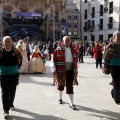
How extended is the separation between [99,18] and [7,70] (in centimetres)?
3752

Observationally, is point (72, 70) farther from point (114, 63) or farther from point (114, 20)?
point (114, 20)

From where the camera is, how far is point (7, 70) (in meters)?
5.83

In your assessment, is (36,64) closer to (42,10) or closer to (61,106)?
(61,106)

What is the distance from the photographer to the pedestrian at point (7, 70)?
228 inches

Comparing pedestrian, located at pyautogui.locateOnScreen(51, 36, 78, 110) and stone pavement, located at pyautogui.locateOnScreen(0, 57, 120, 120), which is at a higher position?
pedestrian, located at pyautogui.locateOnScreen(51, 36, 78, 110)

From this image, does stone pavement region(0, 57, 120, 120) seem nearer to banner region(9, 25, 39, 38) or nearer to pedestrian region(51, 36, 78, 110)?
pedestrian region(51, 36, 78, 110)

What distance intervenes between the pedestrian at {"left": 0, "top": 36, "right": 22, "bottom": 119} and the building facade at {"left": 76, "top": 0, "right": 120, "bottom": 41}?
33053 mm

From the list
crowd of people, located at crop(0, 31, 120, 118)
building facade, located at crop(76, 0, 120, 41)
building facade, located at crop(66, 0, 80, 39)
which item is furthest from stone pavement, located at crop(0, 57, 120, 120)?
building facade, located at crop(66, 0, 80, 39)

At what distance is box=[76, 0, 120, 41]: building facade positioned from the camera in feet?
128

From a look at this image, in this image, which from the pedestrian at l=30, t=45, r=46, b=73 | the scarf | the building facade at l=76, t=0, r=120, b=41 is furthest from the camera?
A: the building facade at l=76, t=0, r=120, b=41

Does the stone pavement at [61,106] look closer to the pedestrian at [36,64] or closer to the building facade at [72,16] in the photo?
the pedestrian at [36,64]

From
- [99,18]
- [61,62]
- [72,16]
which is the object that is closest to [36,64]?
[61,62]

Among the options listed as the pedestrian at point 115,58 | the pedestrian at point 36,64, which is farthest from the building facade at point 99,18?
the pedestrian at point 115,58

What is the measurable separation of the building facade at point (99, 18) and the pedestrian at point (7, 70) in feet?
108
